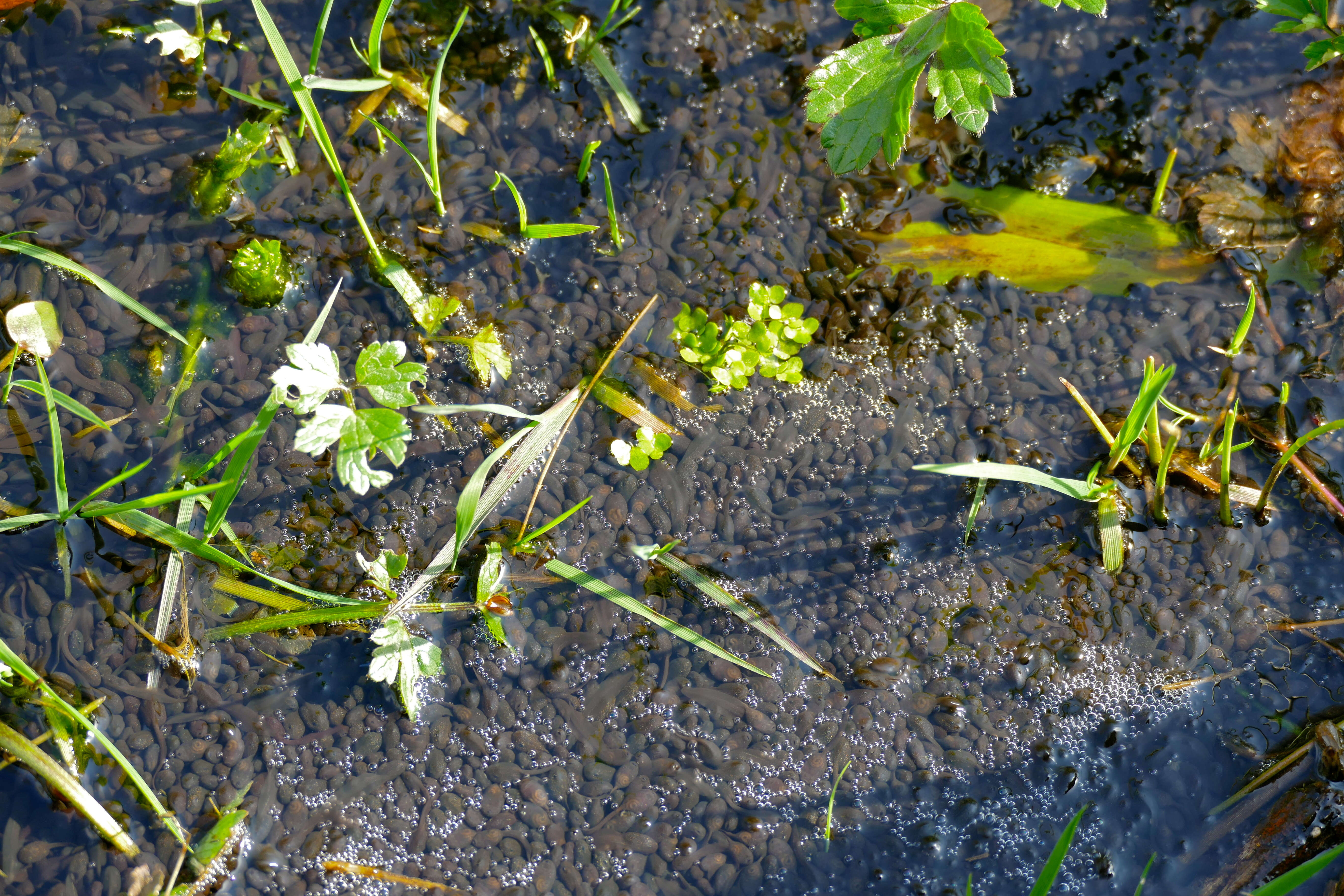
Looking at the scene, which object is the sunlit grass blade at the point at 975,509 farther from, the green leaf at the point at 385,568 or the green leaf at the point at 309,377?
the green leaf at the point at 309,377

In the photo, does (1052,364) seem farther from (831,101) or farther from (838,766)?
(838,766)

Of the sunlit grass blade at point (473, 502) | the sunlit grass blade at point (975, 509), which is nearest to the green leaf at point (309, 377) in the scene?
the sunlit grass blade at point (473, 502)

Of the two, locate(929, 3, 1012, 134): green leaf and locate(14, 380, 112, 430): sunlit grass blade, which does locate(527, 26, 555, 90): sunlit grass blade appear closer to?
locate(929, 3, 1012, 134): green leaf

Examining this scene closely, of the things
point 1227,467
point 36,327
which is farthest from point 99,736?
point 1227,467

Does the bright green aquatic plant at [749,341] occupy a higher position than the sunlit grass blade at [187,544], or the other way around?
the bright green aquatic plant at [749,341]

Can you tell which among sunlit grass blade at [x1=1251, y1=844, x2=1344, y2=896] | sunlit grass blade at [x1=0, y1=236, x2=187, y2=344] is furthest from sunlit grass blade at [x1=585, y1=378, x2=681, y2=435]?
sunlit grass blade at [x1=1251, y1=844, x2=1344, y2=896]

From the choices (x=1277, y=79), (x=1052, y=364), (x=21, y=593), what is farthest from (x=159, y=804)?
(x=1277, y=79)

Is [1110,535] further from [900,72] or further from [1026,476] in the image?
[900,72]
